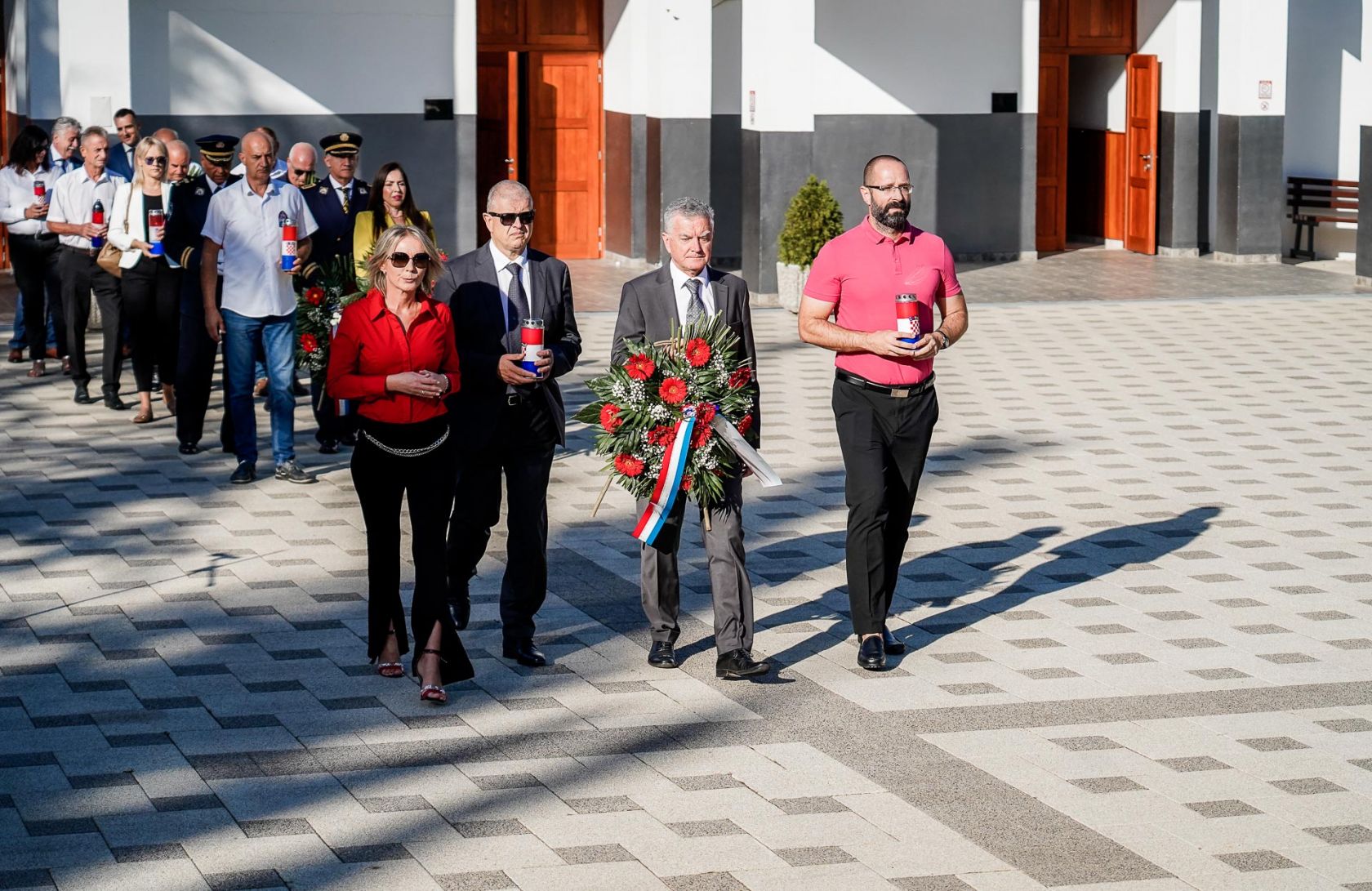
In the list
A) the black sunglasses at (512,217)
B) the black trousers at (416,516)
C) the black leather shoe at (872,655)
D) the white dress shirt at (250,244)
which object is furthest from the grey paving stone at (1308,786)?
the white dress shirt at (250,244)

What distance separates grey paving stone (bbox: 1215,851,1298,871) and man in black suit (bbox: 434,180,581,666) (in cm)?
307

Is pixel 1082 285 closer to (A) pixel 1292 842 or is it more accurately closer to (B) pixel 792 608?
(B) pixel 792 608

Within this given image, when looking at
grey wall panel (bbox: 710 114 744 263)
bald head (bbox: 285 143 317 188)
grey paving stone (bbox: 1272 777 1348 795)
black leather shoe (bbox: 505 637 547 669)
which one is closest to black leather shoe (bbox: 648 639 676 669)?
black leather shoe (bbox: 505 637 547 669)

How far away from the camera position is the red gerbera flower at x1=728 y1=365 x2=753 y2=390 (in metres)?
7.68

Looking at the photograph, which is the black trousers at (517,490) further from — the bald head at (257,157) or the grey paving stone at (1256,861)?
the bald head at (257,157)

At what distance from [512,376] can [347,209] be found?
572cm

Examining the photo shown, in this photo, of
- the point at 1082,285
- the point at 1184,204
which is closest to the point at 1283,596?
the point at 1082,285


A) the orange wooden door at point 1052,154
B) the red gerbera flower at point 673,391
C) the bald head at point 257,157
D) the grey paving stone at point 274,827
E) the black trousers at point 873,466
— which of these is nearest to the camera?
the grey paving stone at point 274,827

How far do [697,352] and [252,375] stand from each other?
4896mm

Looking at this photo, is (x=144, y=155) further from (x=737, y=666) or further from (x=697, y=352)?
(x=737, y=666)

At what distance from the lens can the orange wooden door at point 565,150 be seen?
25156 millimetres

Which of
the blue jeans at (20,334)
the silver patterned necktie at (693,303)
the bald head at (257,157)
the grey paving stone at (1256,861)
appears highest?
the bald head at (257,157)

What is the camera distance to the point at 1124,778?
6566 mm

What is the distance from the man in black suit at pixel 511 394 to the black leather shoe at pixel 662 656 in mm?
447
